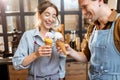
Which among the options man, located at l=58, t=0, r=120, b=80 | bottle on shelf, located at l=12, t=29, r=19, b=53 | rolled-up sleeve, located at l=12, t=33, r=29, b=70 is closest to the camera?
man, located at l=58, t=0, r=120, b=80

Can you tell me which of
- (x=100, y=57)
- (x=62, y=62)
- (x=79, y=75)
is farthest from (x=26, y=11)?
(x=100, y=57)

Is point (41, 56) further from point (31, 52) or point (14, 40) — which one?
point (14, 40)

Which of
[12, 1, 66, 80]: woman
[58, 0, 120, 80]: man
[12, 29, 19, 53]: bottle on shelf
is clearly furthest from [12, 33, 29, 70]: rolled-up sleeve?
[12, 29, 19, 53]: bottle on shelf

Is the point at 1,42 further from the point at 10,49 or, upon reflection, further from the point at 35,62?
the point at 35,62

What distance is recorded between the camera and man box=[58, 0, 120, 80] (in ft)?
4.46

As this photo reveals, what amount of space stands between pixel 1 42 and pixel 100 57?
7.57ft

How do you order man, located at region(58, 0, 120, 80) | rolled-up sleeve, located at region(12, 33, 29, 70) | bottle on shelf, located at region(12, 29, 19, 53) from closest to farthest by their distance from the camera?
1. man, located at region(58, 0, 120, 80)
2. rolled-up sleeve, located at region(12, 33, 29, 70)
3. bottle on shelf, located at region(12, 29, 19, 53)

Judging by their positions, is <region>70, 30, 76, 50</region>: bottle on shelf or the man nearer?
the man

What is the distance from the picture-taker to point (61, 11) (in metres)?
3.30

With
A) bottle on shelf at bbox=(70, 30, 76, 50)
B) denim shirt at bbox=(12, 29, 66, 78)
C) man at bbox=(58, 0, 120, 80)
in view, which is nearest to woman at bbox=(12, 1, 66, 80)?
denim shirt at bbox=(12, 29, 66, 78)

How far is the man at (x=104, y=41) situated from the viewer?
136 centimetres

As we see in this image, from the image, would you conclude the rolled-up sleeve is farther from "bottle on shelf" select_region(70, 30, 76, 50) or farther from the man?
"bottle on shelf" select_region(70, 30, 76, 50)

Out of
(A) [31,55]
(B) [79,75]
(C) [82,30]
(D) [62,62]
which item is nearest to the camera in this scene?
(A) [31,55]

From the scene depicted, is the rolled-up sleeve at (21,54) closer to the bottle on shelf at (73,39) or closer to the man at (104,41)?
the man at (104,41)
